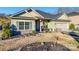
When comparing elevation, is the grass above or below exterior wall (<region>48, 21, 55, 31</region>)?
below

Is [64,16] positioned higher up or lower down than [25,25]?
higher up

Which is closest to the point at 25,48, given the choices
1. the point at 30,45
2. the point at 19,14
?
the point at 30,45

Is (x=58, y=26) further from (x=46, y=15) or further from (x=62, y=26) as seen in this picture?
(x=46, y=15)

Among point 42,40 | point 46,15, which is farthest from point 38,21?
point 42,40

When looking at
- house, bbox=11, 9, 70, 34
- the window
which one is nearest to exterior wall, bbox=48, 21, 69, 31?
house, bbox=11, 9, 70, 34

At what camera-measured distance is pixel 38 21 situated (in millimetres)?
4836

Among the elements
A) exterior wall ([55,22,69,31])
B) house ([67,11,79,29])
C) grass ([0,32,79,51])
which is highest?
house ([67,11,79,29])

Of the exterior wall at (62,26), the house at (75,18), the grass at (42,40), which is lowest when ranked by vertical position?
the grass at (42,40)

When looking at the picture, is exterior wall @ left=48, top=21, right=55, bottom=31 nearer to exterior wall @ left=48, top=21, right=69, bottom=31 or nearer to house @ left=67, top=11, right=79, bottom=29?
exterior wall @ left=48, top=21, right=69, bottom=31

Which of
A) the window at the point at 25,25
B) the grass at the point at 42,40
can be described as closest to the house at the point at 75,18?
the grass at the point at 42,40

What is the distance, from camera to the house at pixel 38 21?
190 inches

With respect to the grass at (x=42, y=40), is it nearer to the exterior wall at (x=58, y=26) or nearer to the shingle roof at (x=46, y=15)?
the exterior wall at (x=58, y=26)

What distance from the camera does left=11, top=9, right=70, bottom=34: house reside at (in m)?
4.82
